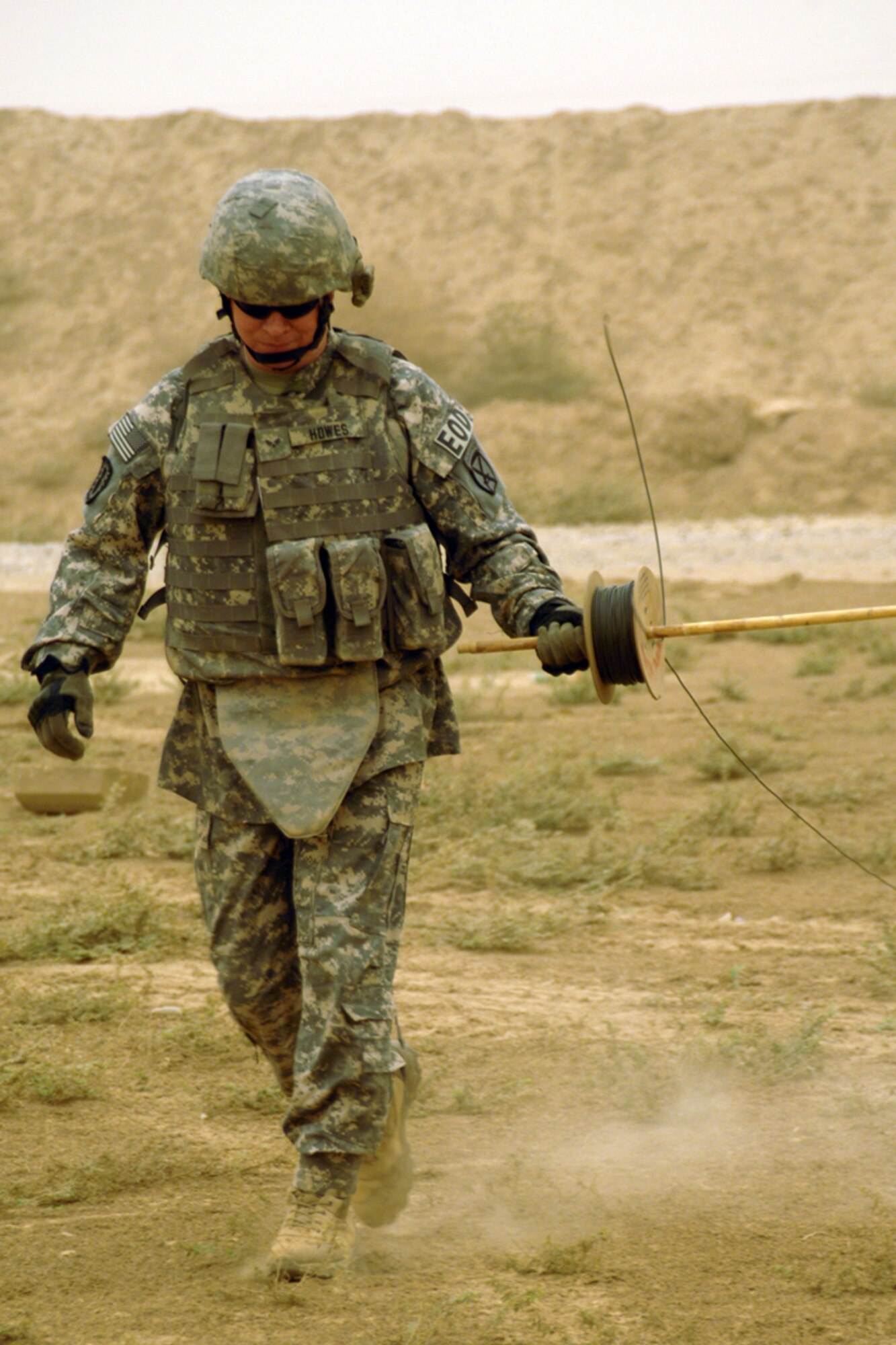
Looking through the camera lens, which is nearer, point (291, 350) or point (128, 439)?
point (291, 350)

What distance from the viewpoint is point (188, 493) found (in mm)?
3391

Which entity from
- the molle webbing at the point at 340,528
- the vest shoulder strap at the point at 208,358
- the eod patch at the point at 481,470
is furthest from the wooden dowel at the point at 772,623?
the vest shoulder strap at the point at 208,358

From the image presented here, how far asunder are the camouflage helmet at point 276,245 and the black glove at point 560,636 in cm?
75

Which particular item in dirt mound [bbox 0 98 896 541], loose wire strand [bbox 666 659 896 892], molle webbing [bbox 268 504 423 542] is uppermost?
dirt mound [bbox 0 98 896 541]

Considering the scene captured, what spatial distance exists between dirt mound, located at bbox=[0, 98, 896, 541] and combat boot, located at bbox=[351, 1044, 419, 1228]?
75.8 ft

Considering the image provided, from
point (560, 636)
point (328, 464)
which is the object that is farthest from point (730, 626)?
point (328, 464)

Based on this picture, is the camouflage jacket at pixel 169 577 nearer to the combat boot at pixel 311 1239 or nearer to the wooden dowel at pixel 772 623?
the wooden dowel at pixel 772 623

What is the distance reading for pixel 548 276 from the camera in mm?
36250

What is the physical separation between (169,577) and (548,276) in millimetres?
33821

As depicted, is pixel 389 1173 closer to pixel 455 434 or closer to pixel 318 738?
pixel 318 738

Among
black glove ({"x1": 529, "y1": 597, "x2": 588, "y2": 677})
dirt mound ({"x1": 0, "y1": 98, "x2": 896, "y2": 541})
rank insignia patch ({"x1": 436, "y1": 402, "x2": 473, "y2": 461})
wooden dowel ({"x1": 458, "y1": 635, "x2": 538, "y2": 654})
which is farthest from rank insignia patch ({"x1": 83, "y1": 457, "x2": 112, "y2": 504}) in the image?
dirt mound ({"x1": 0, "y1": 98, "x2": 896, "y2": 541})

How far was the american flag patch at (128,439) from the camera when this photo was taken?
343cm

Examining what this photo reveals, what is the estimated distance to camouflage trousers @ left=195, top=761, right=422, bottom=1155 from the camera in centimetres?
325

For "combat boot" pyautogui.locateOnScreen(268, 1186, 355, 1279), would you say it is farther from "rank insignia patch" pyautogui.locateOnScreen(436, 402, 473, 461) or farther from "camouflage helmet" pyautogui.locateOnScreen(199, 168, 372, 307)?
"camouflage helmet" pyautogui.locateOnScreen(199, 168, 372, 307)
